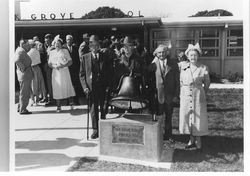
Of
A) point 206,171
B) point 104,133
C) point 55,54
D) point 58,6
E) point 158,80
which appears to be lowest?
point 206,171

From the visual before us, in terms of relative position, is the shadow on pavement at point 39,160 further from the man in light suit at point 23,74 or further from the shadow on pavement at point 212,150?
the man in light suit at point 23,74

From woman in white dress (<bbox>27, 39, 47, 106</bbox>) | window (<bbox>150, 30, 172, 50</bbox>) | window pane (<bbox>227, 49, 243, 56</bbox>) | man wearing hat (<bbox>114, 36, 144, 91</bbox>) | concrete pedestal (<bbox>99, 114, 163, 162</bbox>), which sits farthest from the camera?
window (<bbox>150, 30, 172, 50</bbox>)

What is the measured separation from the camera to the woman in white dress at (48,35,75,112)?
7055mm

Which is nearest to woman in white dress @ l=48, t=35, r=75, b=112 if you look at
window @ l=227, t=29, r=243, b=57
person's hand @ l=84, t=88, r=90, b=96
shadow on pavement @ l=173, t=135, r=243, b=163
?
person's hand @ l=84, t=88, r=90, b=96

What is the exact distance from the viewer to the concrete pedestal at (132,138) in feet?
14.9

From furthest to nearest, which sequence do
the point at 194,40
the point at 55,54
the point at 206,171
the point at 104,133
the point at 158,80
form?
the point at 194,40
the point at 55,54
the point at 158,80
the point at 104,133
the point at 206,171

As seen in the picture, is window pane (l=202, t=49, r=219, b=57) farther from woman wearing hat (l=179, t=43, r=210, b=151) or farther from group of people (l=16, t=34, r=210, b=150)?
woman wearing hat (l=179, t=43, r=210, b=151)

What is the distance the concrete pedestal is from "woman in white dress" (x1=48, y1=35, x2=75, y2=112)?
2.65 metres

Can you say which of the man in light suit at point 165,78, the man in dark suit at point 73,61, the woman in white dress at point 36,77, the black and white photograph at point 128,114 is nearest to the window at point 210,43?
the black and white photograph at point 128,114

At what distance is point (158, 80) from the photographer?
5055 millimetres

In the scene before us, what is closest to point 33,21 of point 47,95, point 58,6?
point 47,95

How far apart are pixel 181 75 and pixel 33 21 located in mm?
5175

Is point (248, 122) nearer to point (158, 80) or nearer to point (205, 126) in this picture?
point (205, 126)

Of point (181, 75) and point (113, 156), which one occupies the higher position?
point (181, 75)
